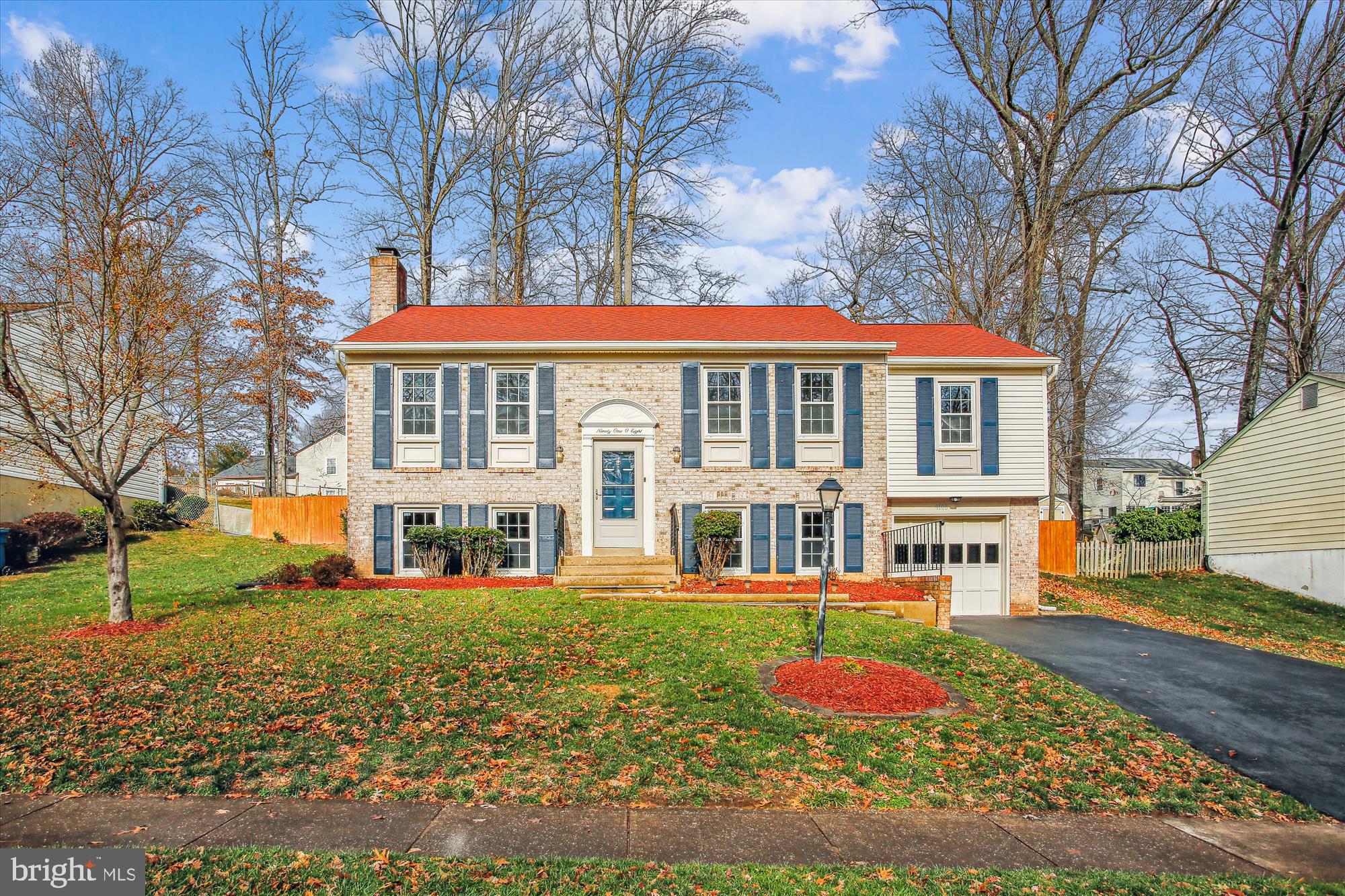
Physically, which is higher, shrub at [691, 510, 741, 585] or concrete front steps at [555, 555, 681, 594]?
shrub at [691, 510, 741, 585]

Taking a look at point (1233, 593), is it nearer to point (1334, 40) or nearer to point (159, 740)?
point (1334, 40)

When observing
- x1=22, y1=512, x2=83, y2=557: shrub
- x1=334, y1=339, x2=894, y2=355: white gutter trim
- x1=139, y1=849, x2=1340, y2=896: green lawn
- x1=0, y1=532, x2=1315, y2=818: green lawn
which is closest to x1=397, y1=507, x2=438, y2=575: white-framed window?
x1=334, y1=339, x2=894, y2=355: white gutter trim

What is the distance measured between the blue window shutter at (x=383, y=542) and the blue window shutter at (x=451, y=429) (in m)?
1.55

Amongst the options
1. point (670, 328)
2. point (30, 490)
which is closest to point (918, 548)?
point (670, 328)

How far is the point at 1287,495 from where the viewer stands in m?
17.6

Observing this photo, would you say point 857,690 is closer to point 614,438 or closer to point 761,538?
point 761,538

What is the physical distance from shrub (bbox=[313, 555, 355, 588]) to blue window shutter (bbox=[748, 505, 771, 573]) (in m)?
8.34

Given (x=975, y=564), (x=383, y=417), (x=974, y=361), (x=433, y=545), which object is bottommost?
(x=975, y=564)

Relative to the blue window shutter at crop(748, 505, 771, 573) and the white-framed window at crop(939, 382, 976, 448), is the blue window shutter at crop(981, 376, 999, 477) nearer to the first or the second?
the white-framed window at crop(939, 382, 976, 448)

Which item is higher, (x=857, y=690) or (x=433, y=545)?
(x=433, y=545)

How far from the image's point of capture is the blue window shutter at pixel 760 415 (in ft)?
49.1

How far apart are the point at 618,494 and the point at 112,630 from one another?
8584 millimetres

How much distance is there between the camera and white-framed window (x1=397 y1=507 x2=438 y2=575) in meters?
14.7

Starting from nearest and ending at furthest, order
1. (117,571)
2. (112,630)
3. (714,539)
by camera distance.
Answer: (112,630), (117,571), (714,539)
